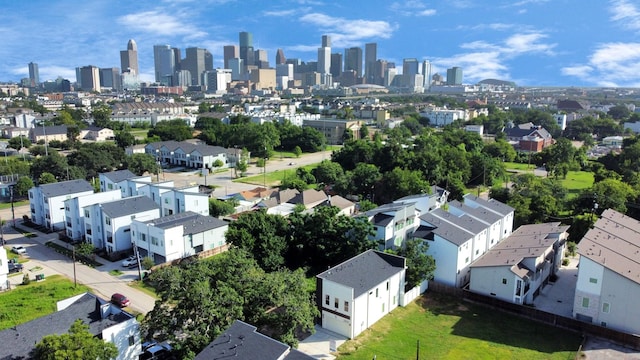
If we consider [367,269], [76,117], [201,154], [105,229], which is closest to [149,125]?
[76,117]

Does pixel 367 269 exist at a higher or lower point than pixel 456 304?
higher

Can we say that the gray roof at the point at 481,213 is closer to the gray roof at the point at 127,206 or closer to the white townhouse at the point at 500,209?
the white townhouse at the point at 500,209

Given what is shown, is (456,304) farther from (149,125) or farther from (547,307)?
(149,125)

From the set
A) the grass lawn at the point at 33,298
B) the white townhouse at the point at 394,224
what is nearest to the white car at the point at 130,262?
the grass lawn at the point at 33,298

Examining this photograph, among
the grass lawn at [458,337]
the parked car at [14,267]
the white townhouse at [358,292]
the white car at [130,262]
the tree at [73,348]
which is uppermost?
the tree at [73,348]

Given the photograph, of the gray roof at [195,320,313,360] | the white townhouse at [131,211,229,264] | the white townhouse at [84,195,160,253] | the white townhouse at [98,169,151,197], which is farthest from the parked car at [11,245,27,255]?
the gray roof at [195,320,313,360]

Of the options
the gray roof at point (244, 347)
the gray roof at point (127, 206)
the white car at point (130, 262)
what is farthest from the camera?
the gray roof at point (127, 206)

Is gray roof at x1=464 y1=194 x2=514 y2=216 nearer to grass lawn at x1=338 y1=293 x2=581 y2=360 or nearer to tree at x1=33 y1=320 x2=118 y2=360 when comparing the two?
grass lawn at x1=338 y1=293 x2=581 y2=360

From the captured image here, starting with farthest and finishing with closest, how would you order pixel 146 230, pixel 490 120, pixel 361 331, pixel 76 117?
pixel 490 120
pixel 76 117
pixel 146 230
pixel 361 331
